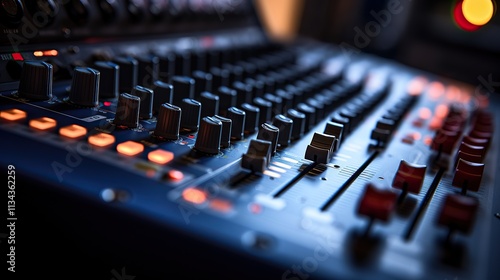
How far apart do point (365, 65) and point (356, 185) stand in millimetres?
1551

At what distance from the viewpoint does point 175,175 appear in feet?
2.73

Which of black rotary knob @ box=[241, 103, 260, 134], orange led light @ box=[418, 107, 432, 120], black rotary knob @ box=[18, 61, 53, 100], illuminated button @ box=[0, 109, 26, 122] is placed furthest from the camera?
orange led light @ box=[418, 107, 432, 120]

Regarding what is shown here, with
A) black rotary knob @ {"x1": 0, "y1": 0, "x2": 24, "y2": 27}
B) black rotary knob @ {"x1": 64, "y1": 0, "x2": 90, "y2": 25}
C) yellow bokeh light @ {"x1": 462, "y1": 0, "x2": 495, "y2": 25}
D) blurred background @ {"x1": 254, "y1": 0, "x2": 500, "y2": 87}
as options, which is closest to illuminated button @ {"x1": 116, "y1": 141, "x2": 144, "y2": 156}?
black rotary knob @ {"x1": 0, "y1": 0, "x2": 24, "y2": 27}

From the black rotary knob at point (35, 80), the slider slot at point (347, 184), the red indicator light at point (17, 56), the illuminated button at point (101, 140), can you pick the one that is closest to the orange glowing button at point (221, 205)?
the slider slot at point (347, 184)

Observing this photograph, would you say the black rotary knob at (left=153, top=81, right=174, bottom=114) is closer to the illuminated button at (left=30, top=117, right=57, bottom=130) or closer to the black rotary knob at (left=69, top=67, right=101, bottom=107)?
the black rotary knob at (left=69, top=67, right=101, bottom=107)

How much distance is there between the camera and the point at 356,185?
0.95 metres

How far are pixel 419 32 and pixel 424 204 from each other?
6.40 ft

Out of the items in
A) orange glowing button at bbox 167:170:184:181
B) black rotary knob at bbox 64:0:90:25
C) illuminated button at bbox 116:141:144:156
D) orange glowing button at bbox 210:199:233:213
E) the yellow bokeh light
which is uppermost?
the yellow bokeh light

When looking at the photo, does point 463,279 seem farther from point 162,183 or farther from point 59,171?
point 59,171

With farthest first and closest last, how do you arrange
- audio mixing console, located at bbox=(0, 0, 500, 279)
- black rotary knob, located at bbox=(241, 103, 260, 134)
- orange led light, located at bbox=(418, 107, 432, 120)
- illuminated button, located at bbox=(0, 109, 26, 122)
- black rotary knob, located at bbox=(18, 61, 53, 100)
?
orange led light, located at bbox=(418, 107, 432, 120)
black rotary knob, located at bbox=(241, 103, 260, 134)
black rotary knob, located at bbox=(18, 61, 53, 100)
illuminated button, located at bbox=(0, 109, 26, 122)
audio mixing console, located at bbox=(0, 0, 500, 279)

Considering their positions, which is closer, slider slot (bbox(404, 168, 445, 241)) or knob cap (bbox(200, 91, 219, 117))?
slider slot (bbox(404, 168, 445, 241))

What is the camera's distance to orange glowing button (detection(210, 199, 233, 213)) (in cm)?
74

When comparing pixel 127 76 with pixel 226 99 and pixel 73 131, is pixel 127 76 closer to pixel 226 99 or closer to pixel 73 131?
pixel 226 99

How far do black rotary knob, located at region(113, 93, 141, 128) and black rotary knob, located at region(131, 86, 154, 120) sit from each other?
0.06m
